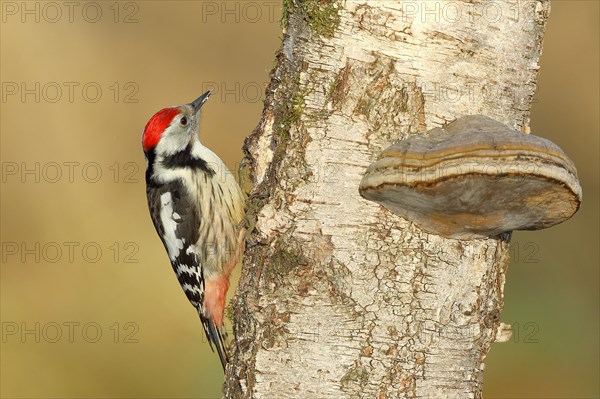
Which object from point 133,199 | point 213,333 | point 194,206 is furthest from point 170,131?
point 133,199

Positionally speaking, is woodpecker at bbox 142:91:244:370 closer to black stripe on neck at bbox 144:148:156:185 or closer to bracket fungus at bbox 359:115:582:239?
black stripe on neck at bbox 144:148:156:185

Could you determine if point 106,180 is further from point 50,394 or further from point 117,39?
point 50,394

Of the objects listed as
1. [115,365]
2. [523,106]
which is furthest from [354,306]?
[115,365]

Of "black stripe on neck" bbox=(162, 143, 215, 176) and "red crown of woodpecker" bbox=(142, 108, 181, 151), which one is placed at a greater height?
"red crown of woodpecker" bbox=(142, 108, 181, 151)

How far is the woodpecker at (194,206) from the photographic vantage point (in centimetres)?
457

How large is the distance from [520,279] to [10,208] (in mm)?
4970

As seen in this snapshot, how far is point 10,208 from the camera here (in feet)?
23.4

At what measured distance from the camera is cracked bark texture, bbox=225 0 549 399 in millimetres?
2244

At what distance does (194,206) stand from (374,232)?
255cm

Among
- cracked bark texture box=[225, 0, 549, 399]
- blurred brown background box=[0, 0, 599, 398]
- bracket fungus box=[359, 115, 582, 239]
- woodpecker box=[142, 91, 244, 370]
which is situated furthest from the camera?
blurred brown background box=[0, 0, 599, 398]

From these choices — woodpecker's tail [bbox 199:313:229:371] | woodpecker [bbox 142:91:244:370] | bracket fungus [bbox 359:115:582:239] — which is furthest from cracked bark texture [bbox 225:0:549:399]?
woodpecker's tail [bbox 199:313:229:371]

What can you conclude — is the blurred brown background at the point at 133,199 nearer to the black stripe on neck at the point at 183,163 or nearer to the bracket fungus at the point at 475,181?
the black stripe on neck at the point at 183,163

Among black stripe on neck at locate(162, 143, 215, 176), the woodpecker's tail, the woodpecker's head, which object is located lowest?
the woodpecker's tail

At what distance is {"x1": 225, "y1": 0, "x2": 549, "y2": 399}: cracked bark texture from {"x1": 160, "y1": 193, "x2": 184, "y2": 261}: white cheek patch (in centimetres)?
237
